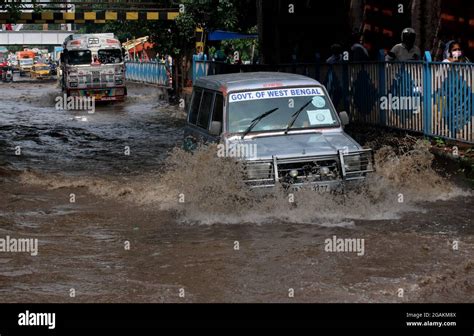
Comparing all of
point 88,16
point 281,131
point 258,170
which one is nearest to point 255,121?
point 281,131

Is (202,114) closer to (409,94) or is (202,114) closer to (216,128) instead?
(216,128)

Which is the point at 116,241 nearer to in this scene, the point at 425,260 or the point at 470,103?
the point at 425,260

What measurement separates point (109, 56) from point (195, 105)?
24.0 metres

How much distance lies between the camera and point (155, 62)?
151 feet

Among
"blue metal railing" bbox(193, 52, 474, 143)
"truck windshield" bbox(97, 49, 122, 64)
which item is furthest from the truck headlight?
"truck windshield" bbox(97, 49, 122, 64)

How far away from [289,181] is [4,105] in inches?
1179

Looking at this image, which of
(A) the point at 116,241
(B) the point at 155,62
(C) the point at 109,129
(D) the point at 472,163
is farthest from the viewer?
(B) the point at 155,62

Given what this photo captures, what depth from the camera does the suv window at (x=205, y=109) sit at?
467 inches

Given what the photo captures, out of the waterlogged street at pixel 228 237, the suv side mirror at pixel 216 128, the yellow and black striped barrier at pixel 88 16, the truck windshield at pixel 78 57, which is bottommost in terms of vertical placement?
the waterlogged street at pixel 228 237

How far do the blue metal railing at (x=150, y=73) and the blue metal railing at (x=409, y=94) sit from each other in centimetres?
2366

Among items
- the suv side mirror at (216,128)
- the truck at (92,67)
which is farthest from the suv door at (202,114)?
the truck at (92,67)

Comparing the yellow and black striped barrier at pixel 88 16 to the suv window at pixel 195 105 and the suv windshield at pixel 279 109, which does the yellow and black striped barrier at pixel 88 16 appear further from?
the suv windshield at pixel 279 109
